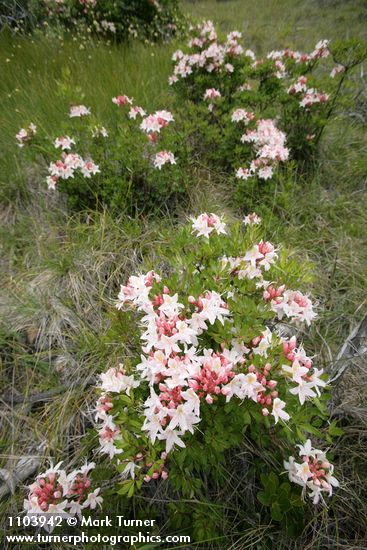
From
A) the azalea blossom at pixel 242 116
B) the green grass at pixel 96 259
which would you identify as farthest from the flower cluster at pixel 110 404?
the azalea blossom at pixel 242 116

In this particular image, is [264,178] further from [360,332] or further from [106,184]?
[360,332]

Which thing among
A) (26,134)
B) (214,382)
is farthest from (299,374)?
(26,134)

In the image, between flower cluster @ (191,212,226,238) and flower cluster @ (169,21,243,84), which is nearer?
flower cluster @ (191,212,226,238)

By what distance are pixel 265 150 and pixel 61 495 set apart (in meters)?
2.64

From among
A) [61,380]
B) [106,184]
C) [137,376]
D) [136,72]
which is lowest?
[61,380]

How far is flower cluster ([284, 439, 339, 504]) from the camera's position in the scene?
1312mm

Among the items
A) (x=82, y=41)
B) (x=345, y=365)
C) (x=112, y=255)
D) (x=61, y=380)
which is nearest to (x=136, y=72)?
(x=82, y=41)

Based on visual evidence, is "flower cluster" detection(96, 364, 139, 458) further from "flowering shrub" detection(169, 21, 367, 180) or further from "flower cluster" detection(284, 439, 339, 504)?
"flowering shrub" detection(169, 21, 367, 180)

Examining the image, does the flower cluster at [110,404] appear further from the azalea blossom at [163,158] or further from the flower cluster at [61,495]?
the azalea blossom at [163,158]

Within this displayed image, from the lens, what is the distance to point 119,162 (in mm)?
2873

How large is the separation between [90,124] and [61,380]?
6.54 ft

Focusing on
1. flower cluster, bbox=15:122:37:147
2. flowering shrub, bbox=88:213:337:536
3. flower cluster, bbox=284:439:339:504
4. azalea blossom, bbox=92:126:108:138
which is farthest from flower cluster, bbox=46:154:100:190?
flower cluster, bbox=284:439:339:504

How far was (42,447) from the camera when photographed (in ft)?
6.11

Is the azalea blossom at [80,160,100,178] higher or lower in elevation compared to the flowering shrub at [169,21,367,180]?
lower
